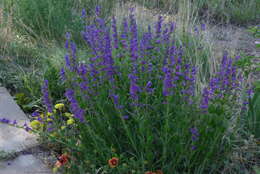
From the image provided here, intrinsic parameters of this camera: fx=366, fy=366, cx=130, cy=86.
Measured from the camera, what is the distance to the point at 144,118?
7.47ft

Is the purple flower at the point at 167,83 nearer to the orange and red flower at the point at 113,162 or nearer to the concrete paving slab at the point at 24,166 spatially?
the orange and red flower at the point at 113,162

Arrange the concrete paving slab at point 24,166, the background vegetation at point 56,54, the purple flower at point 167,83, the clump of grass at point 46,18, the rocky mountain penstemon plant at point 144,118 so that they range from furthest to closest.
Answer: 1. the clump of grass at point 46,18
2. the background vegetation at point 56,54
3. the concrete paving slab at point 24,166
4. the rocky mountain penstemon plant at point 144,118
5. the purple flower at point 167,83

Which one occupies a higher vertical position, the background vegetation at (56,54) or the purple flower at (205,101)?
the purple flower at (205,101)

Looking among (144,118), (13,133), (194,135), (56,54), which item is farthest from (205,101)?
(56,54)

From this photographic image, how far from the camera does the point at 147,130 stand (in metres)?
2.25

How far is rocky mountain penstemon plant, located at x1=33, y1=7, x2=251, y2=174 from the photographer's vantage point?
2236 mm

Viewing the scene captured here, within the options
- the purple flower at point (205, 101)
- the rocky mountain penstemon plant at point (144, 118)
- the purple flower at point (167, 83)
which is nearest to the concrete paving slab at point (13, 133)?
the rocky mountain penstemon plant at point (144, 118)

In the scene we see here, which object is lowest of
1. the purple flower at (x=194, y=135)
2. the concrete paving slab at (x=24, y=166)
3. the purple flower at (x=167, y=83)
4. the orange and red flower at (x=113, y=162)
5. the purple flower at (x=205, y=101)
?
the concrete paving slab at (x=24, y=166)

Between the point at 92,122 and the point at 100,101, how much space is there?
6.1 inches

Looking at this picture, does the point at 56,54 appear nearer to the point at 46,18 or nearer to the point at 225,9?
the point at 46,18

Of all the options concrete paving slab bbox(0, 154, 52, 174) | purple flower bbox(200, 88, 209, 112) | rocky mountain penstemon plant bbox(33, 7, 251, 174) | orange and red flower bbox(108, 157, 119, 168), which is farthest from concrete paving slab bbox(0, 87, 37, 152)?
purple flower bbox(200, 88, 209, 112)

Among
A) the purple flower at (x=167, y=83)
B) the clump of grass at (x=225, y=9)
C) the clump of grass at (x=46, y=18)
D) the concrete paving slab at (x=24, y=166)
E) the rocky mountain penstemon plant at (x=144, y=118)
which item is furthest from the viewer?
the clump of grass at (x=225, y=9)

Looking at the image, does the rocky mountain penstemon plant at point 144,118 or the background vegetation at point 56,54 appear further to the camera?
the background vegetation at point 56,54

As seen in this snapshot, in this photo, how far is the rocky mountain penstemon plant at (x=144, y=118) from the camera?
2236mm
